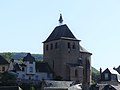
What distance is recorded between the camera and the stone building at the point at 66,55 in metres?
98.7

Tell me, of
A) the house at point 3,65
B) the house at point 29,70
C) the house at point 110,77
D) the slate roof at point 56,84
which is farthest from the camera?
the house at point 110,77

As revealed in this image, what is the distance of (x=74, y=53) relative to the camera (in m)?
102

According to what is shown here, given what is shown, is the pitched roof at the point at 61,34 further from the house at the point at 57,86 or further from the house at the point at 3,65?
the house at the point at 57,86

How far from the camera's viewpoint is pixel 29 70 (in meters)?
95.4

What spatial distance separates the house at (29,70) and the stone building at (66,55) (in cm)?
303

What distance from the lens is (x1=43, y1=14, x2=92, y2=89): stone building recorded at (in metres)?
98.7

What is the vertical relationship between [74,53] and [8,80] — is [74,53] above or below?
above

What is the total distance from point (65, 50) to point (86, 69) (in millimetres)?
7133

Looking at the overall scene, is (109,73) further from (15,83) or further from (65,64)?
(15,83)

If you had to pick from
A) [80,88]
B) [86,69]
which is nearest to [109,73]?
[86,69]

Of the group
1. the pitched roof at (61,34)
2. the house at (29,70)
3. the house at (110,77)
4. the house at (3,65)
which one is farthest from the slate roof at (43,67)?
the house at (110,77)

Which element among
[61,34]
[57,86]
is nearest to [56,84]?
[57,86]

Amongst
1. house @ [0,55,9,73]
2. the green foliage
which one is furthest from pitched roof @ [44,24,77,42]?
the green foliage

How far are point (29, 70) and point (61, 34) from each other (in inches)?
512
